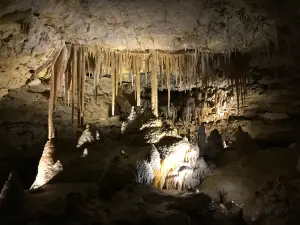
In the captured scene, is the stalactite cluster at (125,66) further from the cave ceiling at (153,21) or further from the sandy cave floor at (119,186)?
the sandy cave floor at (119,186)

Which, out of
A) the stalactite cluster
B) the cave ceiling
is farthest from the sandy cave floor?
the cave ceiling

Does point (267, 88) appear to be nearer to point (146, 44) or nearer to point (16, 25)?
point (146, 44)

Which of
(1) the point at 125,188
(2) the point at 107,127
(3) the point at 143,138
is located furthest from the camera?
(2) the point at 107,127

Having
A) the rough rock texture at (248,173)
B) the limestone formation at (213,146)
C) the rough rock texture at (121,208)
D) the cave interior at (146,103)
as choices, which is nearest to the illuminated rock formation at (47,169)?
the cave interior at (146,103)

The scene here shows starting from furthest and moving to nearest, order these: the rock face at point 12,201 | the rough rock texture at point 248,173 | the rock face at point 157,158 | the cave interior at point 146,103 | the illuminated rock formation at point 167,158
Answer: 1. the rough rock texture at point 248,173
2. the illuminated rock formation at point 167,158
3. the rock face at point 157,158
4. the cave interior at point 146,103
5. the rock face at point 12,201

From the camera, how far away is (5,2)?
17.7ft

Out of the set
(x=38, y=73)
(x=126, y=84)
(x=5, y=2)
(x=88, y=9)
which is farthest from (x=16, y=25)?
(x=126, y=84)

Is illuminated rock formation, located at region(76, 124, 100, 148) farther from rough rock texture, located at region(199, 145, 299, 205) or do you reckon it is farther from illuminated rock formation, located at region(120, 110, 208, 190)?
rough rock texture, located at region(199, 145, 299, 205)

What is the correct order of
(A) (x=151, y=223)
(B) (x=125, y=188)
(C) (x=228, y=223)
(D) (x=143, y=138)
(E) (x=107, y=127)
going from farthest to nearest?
(E) (x=107, y=127) → (D) (x=143, y=138) → (B) (x=125, y=188) → (C) (x=228, y=223) → (A) (x=151, y=223)

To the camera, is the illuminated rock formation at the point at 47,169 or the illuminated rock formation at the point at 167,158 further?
the illuminated rock formation at the point at 167,158

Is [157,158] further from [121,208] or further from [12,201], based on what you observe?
[12,201]

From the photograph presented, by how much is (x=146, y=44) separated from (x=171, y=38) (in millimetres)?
618

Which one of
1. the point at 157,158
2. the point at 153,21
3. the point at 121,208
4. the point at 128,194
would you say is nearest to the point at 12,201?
the point at 121,208

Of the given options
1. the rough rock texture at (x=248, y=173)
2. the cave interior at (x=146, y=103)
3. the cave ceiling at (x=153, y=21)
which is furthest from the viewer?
the rough rock texture at (x=248, y=173)
